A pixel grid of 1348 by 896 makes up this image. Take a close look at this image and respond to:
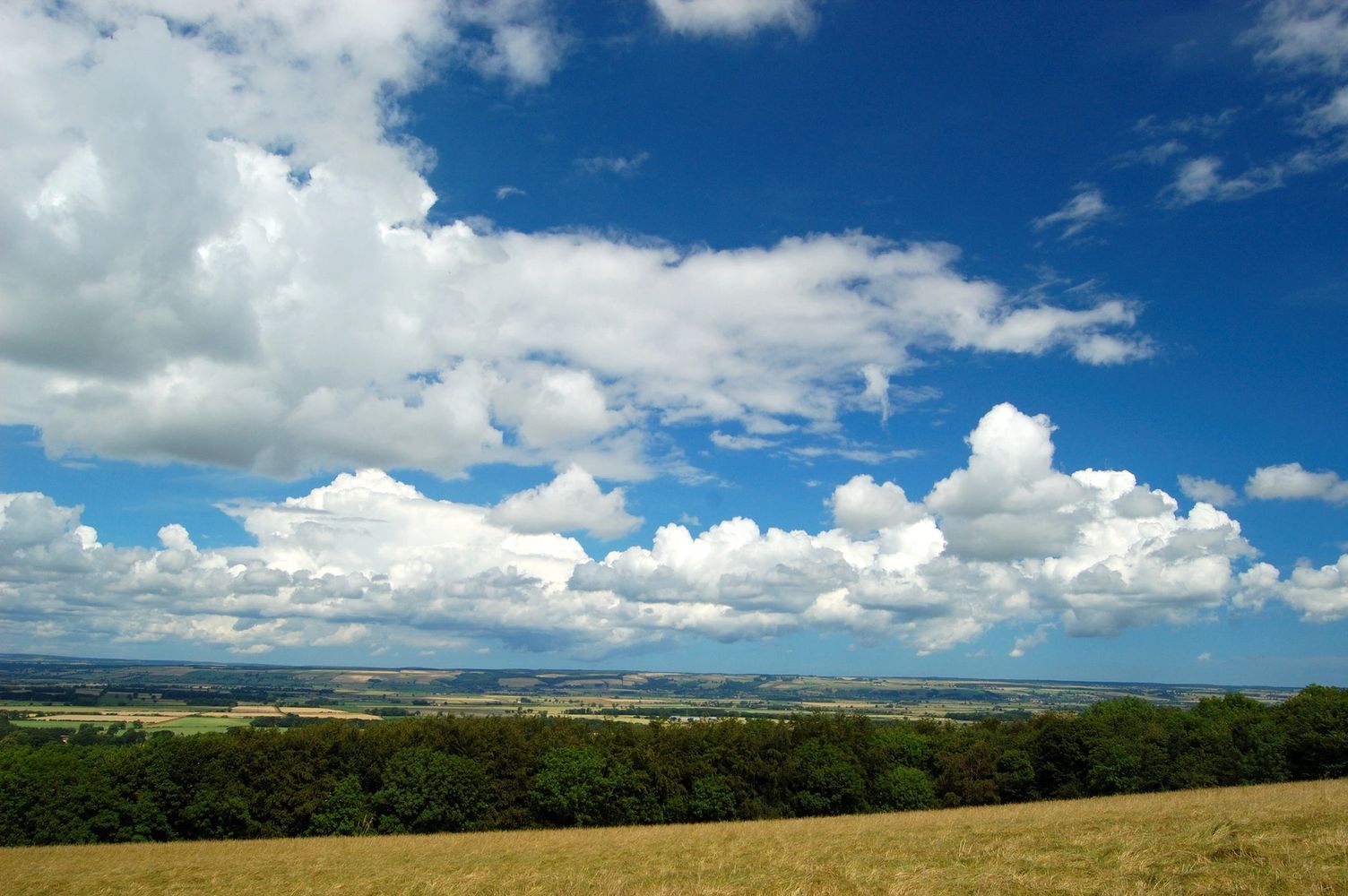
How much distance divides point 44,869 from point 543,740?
133 ft

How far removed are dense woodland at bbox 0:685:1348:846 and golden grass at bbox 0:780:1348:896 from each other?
18.0 metres

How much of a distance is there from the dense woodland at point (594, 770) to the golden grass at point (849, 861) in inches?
710

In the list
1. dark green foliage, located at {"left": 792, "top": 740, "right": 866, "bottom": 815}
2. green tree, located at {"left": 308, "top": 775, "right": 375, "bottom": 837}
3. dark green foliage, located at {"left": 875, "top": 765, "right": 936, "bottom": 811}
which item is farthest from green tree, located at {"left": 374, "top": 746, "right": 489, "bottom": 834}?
dark green foliage, located at {"left": 875, "top": 765, "right": 936, "bottom": 811}

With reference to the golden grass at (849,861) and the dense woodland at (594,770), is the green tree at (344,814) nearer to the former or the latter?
the dense woodland at (594,770)

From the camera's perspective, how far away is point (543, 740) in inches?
2837

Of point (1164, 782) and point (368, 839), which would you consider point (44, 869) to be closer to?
point (368, 839)

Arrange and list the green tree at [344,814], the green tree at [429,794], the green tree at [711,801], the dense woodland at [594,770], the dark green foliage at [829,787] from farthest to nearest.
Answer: the dark green foliage at [829,787] < the green tree at [711,801] < the green tree at [429,794] < the dense woodland at [594,770] < the green tree at [344,814]

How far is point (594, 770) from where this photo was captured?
6656cm

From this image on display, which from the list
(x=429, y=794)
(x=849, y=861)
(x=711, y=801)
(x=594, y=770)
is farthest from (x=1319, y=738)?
(x=429, y=794)

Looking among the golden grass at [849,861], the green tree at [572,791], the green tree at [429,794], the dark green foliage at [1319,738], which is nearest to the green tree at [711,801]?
the green tree at [572,791]

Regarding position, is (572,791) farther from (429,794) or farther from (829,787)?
(829,787)

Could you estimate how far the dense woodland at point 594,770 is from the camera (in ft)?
198

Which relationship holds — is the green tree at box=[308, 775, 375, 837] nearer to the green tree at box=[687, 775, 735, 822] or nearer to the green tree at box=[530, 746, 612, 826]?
the green tree at box=[530, 746, 612, 826]

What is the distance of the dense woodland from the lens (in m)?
60.5
